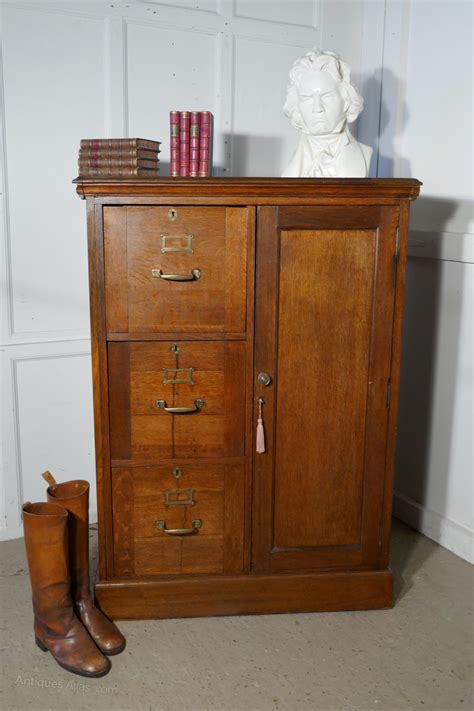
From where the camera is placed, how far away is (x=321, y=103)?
226 centimetres

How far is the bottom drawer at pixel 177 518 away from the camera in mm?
2215

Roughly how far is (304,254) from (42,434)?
1291 mm

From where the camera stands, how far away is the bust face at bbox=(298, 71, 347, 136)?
2.23 meters

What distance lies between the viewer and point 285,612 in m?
2.31

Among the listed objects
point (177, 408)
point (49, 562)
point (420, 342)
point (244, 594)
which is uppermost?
point (420, 342)

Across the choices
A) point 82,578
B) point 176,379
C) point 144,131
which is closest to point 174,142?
point 144,131

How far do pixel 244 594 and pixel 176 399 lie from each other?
649 millimetres

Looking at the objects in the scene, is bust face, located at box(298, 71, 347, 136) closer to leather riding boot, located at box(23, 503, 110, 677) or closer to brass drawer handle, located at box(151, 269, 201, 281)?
brass drawer handle, located at box(151, 269, 201, 281)

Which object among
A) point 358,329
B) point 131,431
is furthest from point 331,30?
point 131,431

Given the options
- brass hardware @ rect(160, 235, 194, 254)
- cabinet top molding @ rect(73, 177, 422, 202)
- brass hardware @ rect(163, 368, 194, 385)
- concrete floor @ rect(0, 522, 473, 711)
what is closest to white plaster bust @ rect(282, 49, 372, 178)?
cabinet top molding @ rect(73, 177, 422, 202)

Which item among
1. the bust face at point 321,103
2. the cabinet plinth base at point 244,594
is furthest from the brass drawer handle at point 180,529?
the bust face at point 321,103

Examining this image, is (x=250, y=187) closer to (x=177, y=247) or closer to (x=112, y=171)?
(x=177, y=247)

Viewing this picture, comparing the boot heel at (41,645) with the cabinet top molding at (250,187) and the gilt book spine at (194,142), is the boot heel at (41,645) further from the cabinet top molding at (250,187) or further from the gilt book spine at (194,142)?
the gilt book spine at (194,142)

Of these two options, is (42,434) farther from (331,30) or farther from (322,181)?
(331,30)
